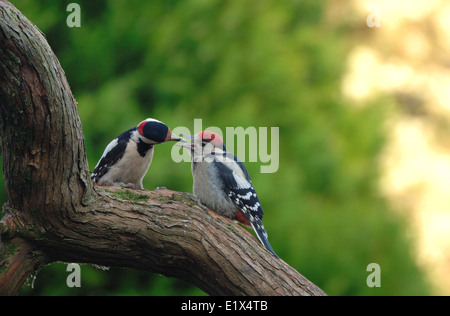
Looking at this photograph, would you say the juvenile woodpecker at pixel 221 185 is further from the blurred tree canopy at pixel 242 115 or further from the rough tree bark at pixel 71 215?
the blurred tree canopy at pixel 242 115

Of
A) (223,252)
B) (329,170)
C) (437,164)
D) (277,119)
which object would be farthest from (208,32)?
(437,164)

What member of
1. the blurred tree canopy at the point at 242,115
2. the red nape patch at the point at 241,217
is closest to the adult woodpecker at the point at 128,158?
the red nape patch at the point at 241,217

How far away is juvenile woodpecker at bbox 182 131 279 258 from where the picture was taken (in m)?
2.64

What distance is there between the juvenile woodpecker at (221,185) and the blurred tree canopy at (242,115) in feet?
3.64

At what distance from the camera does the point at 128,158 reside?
8.81 ft

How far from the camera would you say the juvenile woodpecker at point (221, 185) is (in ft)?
8.65

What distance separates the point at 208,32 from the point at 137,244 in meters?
2.95

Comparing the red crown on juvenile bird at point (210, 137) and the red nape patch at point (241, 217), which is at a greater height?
the red crown on juvenile bird at point (210, 137)

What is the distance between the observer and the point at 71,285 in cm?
382

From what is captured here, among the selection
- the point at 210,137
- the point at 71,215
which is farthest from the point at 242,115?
the point at 71,215

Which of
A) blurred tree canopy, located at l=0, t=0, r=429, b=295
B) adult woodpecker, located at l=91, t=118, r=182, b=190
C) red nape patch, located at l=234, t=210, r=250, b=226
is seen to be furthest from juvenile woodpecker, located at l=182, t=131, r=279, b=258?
blurred tree canopy, located at l=0, t=0, r=429, b=295

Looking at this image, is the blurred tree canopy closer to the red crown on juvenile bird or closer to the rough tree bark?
the red crown on juvenile bird

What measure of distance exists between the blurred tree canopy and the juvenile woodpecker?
3.64ft
